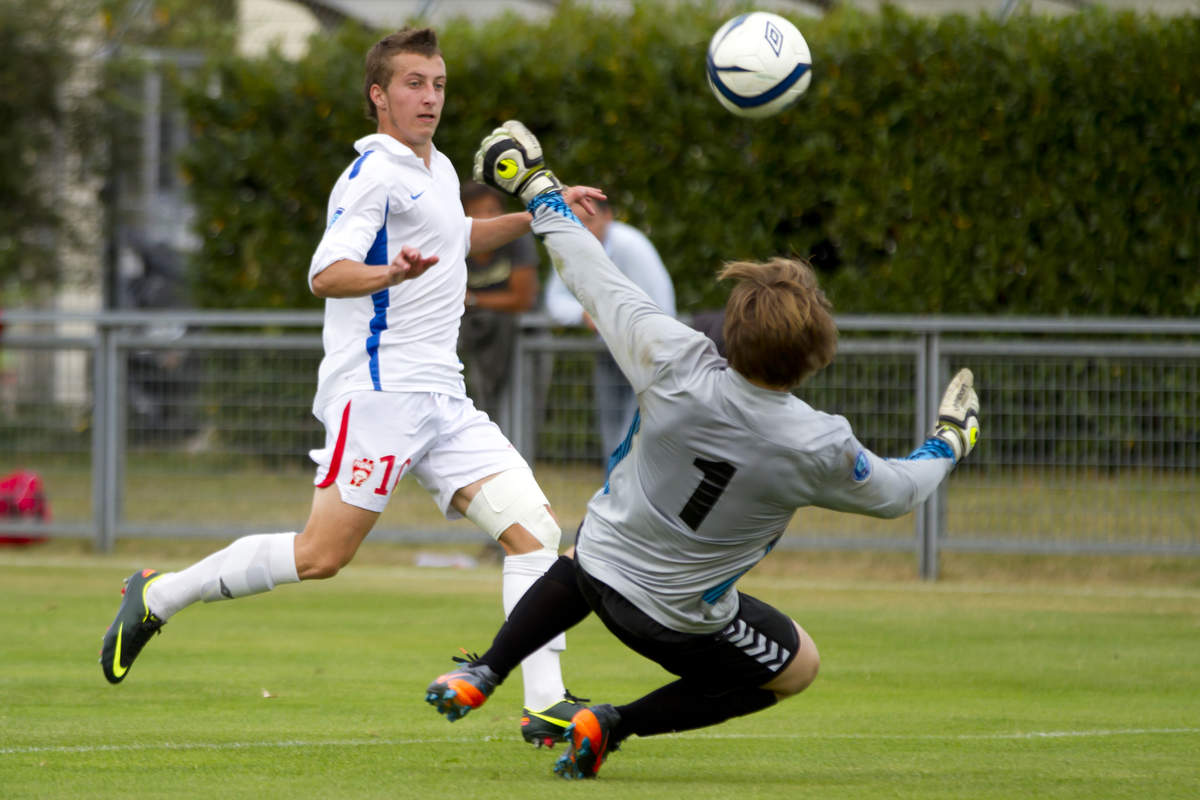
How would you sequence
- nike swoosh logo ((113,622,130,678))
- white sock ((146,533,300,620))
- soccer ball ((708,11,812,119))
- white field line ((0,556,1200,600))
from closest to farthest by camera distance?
white sock ((146,533,300,620))
nike swoosh logo ((113,622,130,678))
soccer ball ((708,11,812,119))
white field line ((0,556,1200,600))

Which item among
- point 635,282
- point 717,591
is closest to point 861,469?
point 717,591

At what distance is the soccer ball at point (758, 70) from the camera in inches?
279

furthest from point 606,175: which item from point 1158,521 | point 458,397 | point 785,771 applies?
point 785,771

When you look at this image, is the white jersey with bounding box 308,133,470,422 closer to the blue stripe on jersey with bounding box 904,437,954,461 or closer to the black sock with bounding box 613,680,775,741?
the black sock with bounding box 613,680,775,741

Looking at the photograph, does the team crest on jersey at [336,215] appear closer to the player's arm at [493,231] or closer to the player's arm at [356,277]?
the player's arm at [356,277]

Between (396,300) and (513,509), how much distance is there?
809 millimetres

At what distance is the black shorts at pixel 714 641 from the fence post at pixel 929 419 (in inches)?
223

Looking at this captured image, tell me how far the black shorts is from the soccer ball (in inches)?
111

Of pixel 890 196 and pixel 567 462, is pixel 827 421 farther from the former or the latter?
pixel 890 196

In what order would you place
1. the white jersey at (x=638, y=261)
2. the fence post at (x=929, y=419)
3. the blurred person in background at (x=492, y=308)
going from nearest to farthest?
the white jersey at (x=638, y=261)
the fence post at (x=929, y=419)
the blurred person in background at (x=492, y=308)

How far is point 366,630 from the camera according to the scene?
27.8 ft

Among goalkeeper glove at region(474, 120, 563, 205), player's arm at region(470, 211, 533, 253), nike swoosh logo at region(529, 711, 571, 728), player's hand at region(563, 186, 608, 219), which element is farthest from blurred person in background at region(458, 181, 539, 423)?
goalkeeper glove at region(474, 120, 563, 205)

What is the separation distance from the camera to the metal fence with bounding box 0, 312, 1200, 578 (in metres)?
10.3

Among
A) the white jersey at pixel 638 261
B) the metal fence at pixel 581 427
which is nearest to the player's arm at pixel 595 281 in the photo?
the white jersey at pixel 638 261
